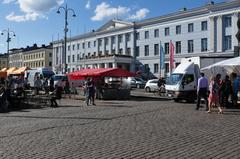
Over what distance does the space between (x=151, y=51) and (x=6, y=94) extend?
5755 centimetres

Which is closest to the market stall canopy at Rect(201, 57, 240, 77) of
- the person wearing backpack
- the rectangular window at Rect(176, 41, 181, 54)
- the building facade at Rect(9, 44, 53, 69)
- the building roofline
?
the person wearing backpack

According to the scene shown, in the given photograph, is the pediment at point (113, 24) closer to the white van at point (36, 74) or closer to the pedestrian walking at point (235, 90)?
the white van at point (36, 74)

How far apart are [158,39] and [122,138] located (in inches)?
2578

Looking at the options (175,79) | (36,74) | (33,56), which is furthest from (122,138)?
(33,56)

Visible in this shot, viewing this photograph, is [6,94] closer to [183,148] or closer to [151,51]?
[183,148]

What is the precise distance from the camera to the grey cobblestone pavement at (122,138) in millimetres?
8625

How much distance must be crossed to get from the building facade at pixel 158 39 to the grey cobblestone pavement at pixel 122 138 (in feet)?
125

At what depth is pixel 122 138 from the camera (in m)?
10.6

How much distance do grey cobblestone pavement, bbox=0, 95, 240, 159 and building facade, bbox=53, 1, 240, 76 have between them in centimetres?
3817

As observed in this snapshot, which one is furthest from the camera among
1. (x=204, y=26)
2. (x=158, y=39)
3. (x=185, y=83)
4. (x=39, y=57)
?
(x=39, y=57)

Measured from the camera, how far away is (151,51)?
76875 millimetres

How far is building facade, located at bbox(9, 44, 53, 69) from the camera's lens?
118562mm

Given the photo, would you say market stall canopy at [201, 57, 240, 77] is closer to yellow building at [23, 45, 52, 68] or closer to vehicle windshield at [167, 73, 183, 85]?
vehicle windshield at [167, 73, 183, 85]

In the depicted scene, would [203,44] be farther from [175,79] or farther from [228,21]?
[175,79]
